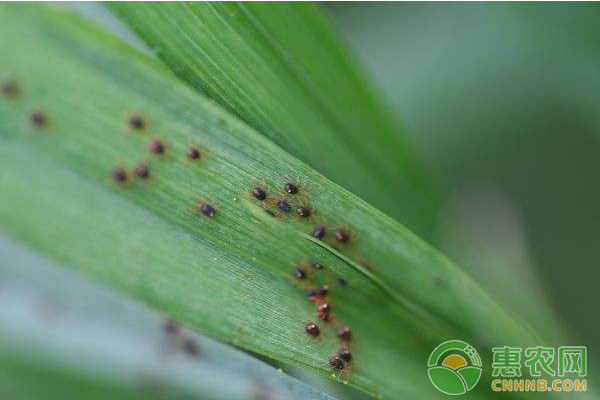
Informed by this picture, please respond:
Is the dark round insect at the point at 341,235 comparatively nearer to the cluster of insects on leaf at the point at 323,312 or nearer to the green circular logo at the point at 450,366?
the cluster of insects on leaf at the point at 323,312

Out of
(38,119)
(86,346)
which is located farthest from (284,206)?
(86,346)

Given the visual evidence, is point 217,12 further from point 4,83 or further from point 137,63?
point 4,83

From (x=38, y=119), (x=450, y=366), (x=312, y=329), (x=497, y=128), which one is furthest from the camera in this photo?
(x=497, y=128)

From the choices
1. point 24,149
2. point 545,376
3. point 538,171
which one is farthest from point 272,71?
point 538,171

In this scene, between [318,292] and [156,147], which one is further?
[318,292]

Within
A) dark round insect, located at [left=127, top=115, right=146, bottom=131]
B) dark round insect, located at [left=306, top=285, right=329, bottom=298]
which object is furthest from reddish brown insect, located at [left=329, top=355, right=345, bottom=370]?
dark round insect, located at [left=127, top=115, right=146, bottom=131]

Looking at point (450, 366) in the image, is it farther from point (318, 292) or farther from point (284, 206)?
point (284, 206)

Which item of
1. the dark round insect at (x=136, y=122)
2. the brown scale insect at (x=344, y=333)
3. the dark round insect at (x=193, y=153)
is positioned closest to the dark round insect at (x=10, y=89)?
the dark round insect at (x=136, y=122)
